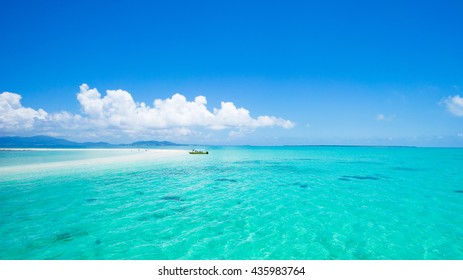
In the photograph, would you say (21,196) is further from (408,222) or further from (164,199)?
(408,222)

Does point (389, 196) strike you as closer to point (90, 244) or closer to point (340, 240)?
point (340, 240)

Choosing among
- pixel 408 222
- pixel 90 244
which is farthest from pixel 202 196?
pixel 408 222

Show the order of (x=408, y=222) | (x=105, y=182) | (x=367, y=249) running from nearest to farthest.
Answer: (x=367, y=249) < (x=408, y=222) < (x=105, y=182)

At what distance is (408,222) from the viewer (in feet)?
45.5

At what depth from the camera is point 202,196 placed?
2005cm

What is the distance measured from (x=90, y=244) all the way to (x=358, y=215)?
1495 cm

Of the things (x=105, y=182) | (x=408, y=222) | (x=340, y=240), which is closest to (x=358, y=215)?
(x=408, y=222)
